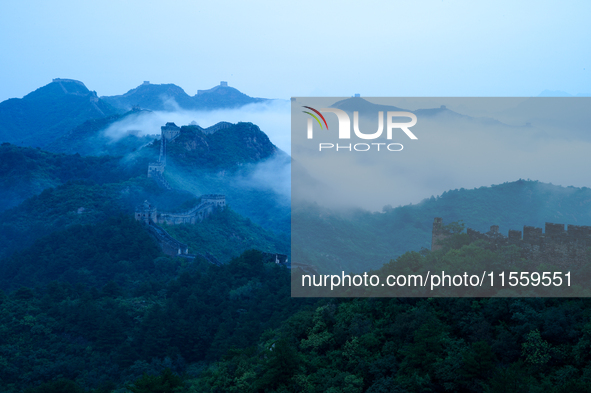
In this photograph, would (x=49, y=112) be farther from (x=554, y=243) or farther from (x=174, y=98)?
(x=554, y=243)

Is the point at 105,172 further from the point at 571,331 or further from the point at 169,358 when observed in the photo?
the point at 571,331

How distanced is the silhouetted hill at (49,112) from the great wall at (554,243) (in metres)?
94.2

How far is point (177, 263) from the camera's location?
1687 inches

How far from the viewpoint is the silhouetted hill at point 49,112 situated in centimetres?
10200

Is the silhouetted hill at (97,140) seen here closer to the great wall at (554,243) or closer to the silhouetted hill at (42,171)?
the silhouetted hill at (42,171)

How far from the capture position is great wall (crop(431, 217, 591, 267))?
1548cm

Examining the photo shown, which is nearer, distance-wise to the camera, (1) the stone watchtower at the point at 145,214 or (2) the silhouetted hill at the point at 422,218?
(2) the silhouetted hill at the point at 422,218

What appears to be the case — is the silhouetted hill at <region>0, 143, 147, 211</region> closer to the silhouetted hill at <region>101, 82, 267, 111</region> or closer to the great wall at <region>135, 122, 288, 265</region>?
the great wall at <region>135, 122, 288, 265</region>

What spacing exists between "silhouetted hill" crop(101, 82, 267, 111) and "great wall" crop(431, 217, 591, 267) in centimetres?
10711

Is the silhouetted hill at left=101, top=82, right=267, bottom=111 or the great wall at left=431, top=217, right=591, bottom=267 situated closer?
the great wall at left=431, top=217, right=591, bottom=267

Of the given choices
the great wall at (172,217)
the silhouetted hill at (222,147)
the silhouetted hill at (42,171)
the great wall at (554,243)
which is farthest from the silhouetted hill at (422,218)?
the great wall at (554,243)

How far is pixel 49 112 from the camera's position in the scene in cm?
11131

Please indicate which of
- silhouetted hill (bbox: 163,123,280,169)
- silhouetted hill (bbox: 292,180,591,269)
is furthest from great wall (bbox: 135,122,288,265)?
silhouetted hill (bbox: 292,180,591,269)

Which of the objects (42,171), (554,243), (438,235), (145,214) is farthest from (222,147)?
(554,243)
